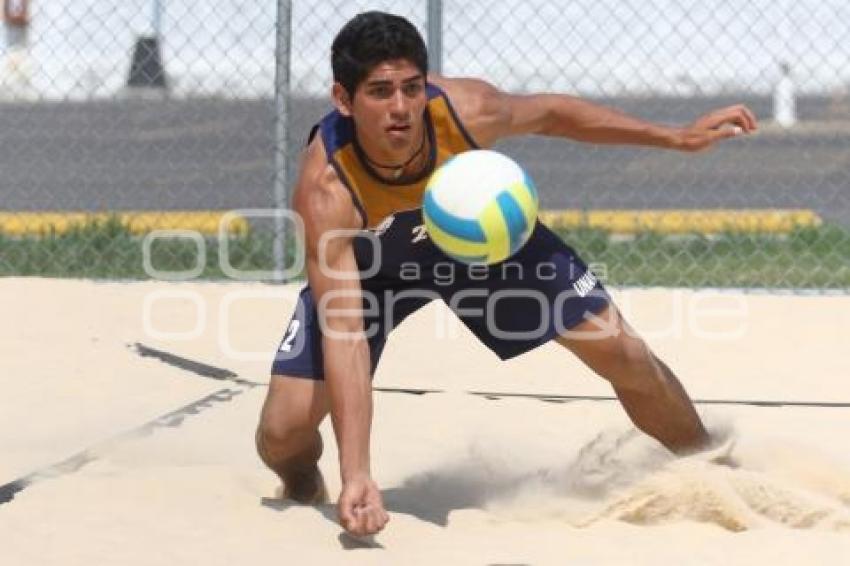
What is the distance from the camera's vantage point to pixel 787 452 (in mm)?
5402

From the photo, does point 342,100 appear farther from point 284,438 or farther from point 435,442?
point 435,442

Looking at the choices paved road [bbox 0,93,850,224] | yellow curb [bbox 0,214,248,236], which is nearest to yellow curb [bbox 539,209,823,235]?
paved road [bbox 0,93,850,224]

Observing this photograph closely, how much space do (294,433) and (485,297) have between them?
2.11ft

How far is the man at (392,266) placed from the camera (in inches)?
171

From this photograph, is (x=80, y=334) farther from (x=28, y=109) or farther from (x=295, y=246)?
(x=28, y=109)

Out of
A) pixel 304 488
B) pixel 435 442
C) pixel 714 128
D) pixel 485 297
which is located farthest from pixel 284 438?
pixel 714 128

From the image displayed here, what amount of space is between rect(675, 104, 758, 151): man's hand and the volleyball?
57 centimetres

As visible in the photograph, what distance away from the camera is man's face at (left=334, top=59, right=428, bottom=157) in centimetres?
434

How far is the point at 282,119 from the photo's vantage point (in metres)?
8.76

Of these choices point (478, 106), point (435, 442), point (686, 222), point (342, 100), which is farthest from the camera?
point (686, 222)

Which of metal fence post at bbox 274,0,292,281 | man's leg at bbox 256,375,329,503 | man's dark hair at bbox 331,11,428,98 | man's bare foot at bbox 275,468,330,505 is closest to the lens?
man's dark hair at bbox 331,11,428,98

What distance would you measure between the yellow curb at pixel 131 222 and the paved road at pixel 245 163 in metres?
1.14

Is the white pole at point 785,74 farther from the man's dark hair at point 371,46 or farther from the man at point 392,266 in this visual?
the man's dark hair at point 371,46

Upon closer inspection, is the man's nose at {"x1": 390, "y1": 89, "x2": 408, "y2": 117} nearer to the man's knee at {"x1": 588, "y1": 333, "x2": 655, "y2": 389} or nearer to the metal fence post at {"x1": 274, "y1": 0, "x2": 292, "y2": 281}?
the man's knee at {"x1": 588, "y1": 333, "x2": 655, "y2": 389}
